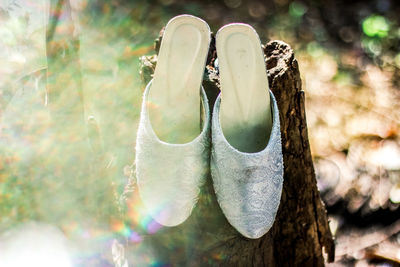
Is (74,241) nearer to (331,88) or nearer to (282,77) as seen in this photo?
(282,77)

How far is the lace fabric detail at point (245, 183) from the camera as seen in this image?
39.5 inches

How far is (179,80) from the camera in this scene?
119 centimetres

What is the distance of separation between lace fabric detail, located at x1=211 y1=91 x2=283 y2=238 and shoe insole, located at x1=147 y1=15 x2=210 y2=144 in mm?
181

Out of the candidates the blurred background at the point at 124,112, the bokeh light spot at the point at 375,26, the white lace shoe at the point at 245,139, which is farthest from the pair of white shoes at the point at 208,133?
the bokeh light spot at the point at 375,26

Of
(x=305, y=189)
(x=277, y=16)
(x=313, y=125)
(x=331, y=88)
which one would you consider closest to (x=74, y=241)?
(x=305, y=189)

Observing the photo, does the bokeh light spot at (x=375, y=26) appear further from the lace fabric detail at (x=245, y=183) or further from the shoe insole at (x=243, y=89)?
the lace fabric detail at (x=245, y=183)

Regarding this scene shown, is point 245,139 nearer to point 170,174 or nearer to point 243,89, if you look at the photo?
point 243,89

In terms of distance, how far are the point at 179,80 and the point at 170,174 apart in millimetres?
326

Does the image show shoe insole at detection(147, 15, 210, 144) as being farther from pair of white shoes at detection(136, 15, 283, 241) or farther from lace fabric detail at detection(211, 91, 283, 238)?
lace fabric detail at detection(211, 91, 283, 238)

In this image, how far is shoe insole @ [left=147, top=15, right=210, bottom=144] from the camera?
46.1 inches

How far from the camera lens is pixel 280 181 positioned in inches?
42.3

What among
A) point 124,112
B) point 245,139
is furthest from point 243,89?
point 124,112

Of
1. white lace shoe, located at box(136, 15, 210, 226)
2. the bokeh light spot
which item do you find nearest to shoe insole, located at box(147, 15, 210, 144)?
white lace shoe, located at box(136, 15, 210, 226)

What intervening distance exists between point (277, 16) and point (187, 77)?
2.07 metres
